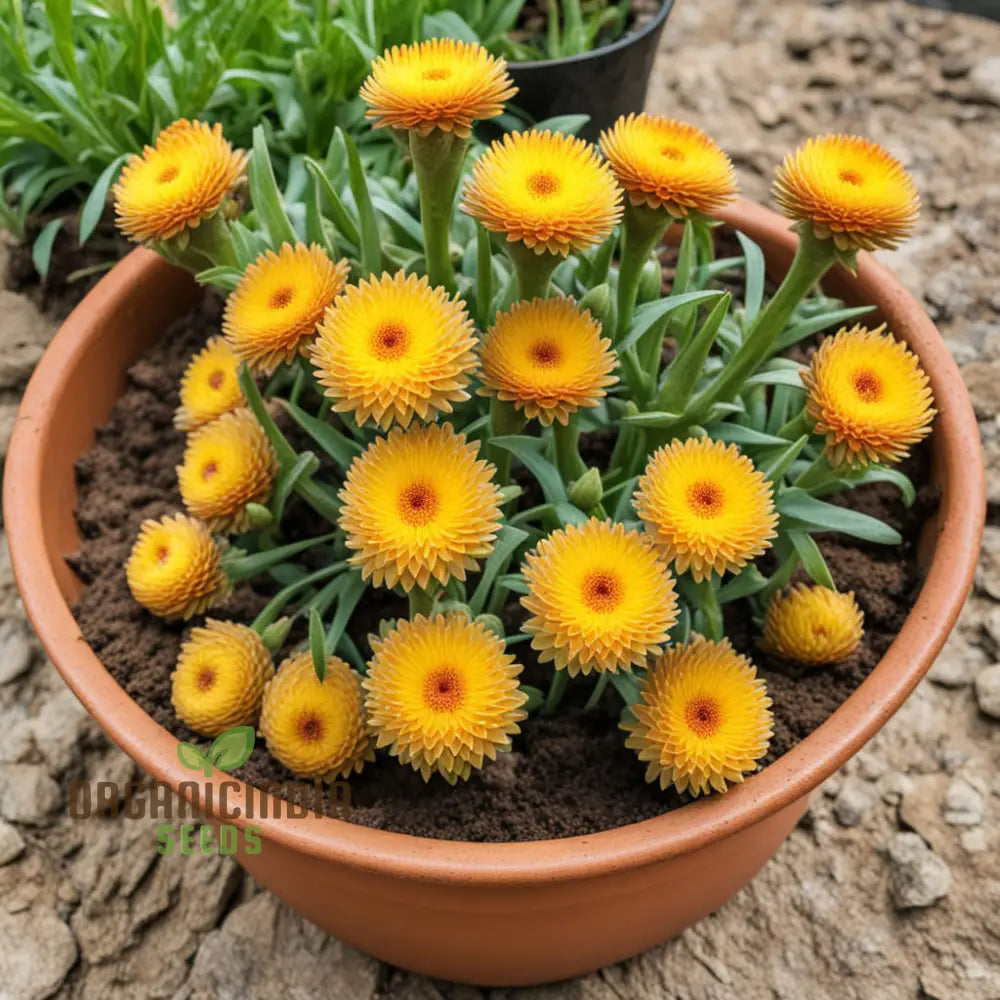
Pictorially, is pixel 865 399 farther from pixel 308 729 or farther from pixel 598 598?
pixel 308 729

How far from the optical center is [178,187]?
1021mm

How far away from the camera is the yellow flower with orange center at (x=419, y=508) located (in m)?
0.88

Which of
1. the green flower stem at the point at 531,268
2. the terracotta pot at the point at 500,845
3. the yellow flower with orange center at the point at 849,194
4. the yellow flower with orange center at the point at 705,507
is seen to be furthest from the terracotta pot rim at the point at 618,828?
the green flower stem at the point at 531,268

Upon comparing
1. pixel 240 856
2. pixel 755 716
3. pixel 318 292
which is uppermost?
pixel 318 292

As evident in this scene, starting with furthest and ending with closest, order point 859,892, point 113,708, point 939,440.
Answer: point 859,892
point 939,440
point 113,708

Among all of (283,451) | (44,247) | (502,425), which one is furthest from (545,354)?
(44,247)

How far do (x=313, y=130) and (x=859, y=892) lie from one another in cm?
119

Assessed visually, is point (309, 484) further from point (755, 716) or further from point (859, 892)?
point (859, 892)

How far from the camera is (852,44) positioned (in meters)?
2.24

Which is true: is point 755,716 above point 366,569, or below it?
below

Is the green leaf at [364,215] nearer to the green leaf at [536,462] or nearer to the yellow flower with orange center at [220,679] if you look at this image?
the green leaf at [536,462]

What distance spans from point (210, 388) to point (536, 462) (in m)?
0.41

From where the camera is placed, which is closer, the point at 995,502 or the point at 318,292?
the point at 318,292

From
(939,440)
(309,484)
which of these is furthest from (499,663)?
(939,440)
